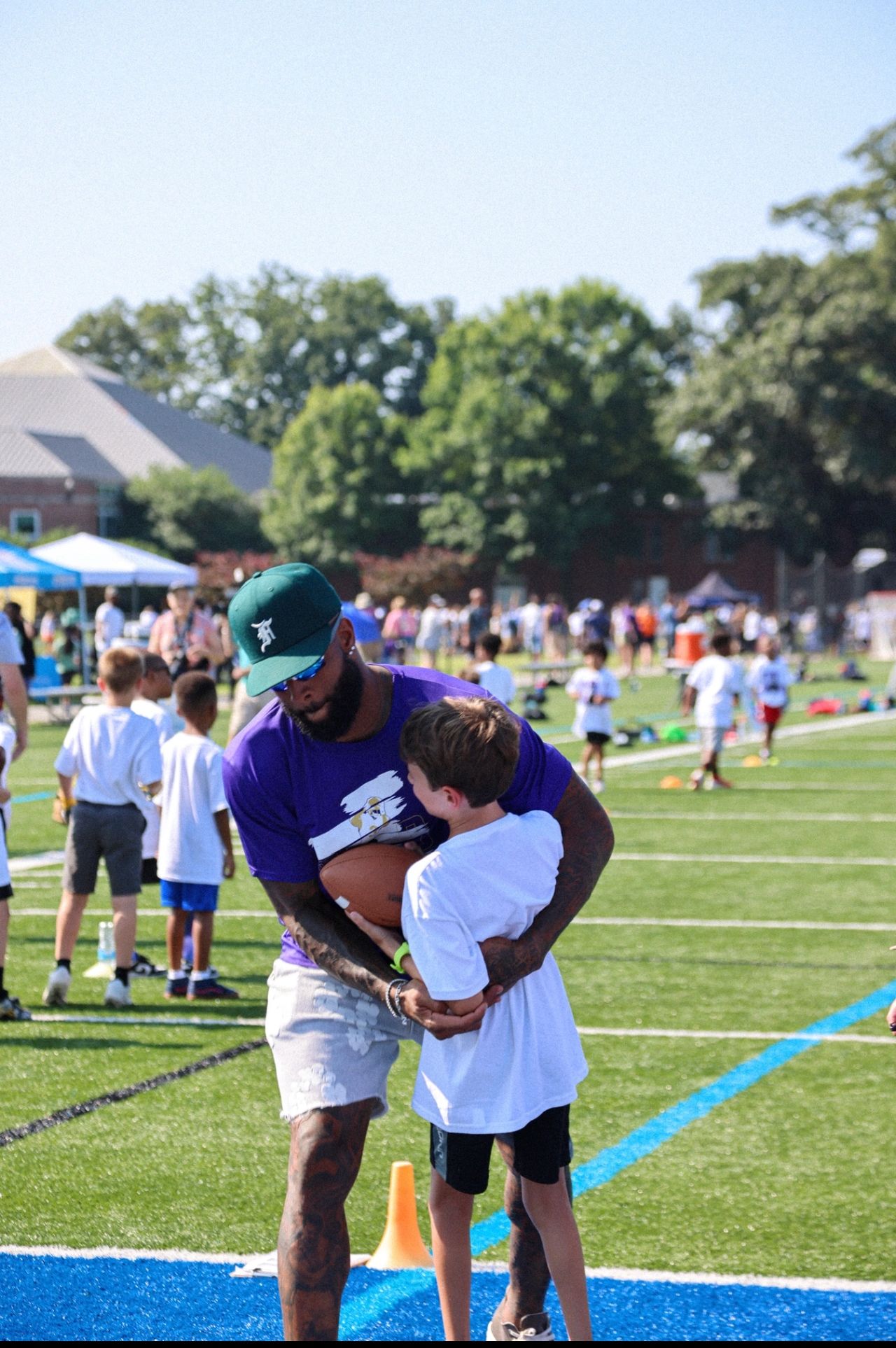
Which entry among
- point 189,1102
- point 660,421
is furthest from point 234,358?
point 189,1102

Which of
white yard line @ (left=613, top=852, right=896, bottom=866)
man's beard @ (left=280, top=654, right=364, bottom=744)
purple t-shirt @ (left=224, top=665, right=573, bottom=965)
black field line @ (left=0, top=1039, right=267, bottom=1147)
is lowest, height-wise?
white yard line @ (left=613, top=852, right=896, bottom=866)

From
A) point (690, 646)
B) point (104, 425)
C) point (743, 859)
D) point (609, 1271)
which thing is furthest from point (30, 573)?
point (104, 425)

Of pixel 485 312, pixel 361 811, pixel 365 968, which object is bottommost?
pixel 365 968

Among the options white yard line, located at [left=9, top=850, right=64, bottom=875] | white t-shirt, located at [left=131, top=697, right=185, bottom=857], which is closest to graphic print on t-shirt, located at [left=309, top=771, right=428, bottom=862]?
white t-shirt, located at [left=131, top=697, right=185, bottom=857]

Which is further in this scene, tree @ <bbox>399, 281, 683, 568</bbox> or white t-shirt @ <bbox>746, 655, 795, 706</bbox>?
tree @ <bbox>399, 281, 683, 568</bbox>

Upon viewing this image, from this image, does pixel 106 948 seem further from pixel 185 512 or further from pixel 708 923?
pixel 185 512

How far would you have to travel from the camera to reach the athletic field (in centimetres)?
441

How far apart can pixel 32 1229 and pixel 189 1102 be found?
1383 millimetres

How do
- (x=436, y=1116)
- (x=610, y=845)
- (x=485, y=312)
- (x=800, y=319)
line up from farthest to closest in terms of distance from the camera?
(x=485, y=312) → (x=800, y=319) → (x=610, y=845) → (x=436, y=1116)

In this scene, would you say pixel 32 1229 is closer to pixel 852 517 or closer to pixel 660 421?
pixel 660 421

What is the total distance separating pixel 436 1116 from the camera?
12.0ft

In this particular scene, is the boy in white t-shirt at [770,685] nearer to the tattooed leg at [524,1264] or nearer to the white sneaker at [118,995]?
the white sneaker at [118,995]

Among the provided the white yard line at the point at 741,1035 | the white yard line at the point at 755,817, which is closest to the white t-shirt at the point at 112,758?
the white yard line at the point at 741,1035

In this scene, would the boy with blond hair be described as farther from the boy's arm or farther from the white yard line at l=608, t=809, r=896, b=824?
the white yard line at l=608, t=809, r=896, b=824
